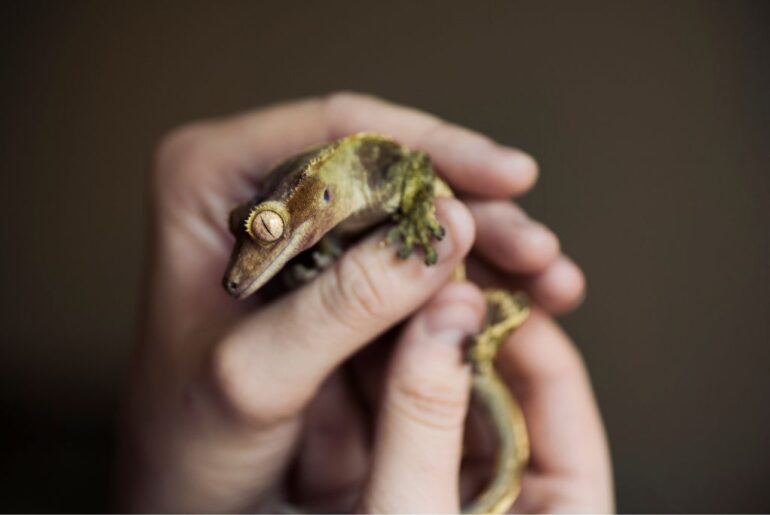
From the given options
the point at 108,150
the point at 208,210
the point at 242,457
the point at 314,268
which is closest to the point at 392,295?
the point at 314,268

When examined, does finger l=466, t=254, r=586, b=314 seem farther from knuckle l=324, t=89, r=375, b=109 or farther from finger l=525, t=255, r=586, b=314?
knuckle l=324, t=89, r=375, b=109

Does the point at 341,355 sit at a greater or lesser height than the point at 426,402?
greater

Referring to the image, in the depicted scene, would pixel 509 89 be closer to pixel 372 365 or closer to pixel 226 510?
pixel 372 365

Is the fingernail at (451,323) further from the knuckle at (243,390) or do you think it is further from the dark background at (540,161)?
the dark background at (540,161)

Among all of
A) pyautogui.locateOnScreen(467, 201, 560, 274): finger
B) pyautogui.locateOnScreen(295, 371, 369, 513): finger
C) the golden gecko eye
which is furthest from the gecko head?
pyautogui.locateOnScreen(295, 371, 369, 513): finger

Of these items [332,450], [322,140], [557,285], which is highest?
[322,140]

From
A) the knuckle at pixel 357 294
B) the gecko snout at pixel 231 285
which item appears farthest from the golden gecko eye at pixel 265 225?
the knuckle at pixel 357 294

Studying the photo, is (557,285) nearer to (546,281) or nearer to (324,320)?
(546,281)

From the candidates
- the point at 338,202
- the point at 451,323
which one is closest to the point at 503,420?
the point at 451,323
